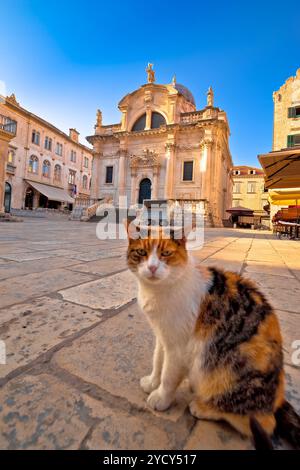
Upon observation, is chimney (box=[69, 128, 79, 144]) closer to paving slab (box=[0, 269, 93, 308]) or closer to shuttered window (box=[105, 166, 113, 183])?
shuttered window (box=[105, 166, 113, 183])

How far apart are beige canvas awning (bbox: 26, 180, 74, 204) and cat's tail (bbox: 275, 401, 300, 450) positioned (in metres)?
31.5

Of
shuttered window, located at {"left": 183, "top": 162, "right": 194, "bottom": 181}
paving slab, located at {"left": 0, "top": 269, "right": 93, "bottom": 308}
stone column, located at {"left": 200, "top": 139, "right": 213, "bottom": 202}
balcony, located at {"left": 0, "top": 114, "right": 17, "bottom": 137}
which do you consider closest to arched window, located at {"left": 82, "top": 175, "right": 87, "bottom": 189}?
balcony, located at {"left": 0, "top": 114, "right": 17, "bottom": 137}

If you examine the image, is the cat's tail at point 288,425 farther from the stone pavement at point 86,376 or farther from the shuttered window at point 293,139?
the shuttered window at point 293,139

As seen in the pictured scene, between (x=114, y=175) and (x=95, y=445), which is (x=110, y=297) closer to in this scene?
(x=95, y=445)

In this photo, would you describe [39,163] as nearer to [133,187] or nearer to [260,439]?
[133,187]

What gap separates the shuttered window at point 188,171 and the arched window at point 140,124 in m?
7.16

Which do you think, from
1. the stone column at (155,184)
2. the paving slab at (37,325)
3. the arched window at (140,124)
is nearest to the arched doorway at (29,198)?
the arched window at (140,124)

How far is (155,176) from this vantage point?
23.5 meters

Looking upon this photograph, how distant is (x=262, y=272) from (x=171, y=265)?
277 cm

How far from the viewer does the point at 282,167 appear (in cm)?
586

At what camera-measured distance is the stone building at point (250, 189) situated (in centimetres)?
4300

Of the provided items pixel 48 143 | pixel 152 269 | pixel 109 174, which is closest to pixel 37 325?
pixel 152 269

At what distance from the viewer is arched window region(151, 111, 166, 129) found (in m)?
24.3
